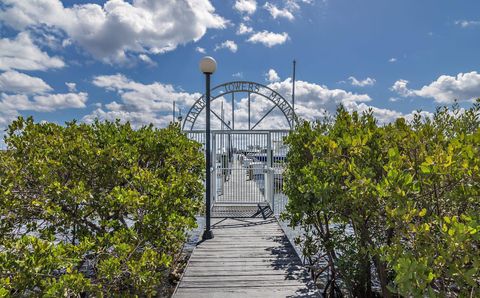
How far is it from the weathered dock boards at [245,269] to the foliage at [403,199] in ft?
1.69

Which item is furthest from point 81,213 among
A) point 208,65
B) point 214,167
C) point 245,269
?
point 214,167

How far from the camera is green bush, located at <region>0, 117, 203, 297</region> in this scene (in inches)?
77.3

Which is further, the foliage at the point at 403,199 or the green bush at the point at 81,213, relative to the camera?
the green bush at the point at 81,213

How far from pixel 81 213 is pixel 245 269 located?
246 cm

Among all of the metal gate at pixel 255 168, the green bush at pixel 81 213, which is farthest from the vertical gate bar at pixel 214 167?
the green bush at pixel 81 213

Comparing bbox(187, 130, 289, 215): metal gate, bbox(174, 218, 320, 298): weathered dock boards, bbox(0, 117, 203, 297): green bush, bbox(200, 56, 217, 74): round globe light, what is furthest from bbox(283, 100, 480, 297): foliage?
bbox(187, 130, 289, 215): metal gate

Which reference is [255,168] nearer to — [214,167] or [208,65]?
[214,167]

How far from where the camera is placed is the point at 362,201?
240 centimetres

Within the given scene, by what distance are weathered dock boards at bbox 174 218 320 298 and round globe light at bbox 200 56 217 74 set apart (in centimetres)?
353

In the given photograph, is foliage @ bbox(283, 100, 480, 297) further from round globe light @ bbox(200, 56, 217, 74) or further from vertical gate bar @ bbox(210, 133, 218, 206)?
vertical gate bar @ bbox(210, 133, 218, 206)

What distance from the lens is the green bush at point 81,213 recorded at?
77.3 inches

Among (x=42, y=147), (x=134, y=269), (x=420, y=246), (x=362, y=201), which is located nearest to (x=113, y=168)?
(x=42, y=147)

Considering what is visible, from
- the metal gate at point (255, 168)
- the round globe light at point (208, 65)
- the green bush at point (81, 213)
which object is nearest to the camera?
the green bush at point (81, 213)

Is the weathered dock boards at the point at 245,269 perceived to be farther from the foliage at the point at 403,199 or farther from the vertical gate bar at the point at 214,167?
the vertical gate bar at the point at 214,167
